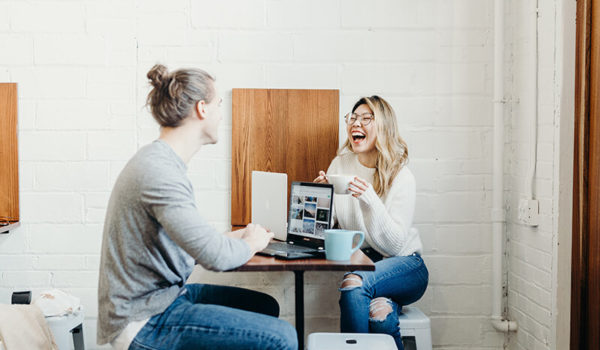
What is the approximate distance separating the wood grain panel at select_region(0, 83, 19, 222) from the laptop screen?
1397mm

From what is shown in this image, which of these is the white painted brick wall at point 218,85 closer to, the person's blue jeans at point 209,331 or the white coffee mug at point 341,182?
the white coffee mug at point 341,182

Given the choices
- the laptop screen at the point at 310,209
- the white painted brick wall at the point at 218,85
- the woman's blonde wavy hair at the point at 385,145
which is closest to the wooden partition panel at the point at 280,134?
the white painted brick wall at the point at 218,85

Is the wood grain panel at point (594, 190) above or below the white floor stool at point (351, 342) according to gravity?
above

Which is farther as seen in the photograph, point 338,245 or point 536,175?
point 536,175

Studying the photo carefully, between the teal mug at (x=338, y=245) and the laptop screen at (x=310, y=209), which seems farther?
the laptop screen at (x=310, y=209)

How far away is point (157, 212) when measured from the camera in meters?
1.48

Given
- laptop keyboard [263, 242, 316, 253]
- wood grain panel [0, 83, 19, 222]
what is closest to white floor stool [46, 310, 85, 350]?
wood grain panel [0, 83, 19, 222]

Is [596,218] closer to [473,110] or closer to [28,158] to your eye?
[473,110]

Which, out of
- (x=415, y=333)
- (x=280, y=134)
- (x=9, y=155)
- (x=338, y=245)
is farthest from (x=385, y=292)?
Result: (x=9, y=155)

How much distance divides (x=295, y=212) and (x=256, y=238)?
1.05 ft

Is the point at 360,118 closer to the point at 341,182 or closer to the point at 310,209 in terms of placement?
the point at 341,182

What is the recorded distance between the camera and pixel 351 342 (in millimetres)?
1860

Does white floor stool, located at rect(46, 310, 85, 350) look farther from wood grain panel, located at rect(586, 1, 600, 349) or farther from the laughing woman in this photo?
wood grain panel, located at rect(586, 1, 600, 349)

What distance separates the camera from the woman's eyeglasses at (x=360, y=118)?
246 centimetres
